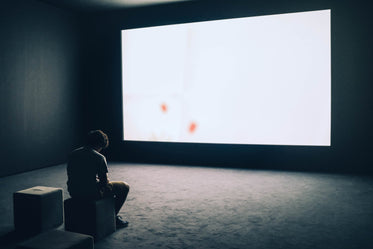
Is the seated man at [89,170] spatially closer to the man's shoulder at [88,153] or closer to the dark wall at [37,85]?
the man's shoulder at [88,153]

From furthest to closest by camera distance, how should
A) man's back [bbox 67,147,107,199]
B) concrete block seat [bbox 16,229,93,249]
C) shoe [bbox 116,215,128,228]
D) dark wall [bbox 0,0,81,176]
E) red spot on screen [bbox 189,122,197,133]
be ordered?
red spot on screen [bbox 189,122,197,133] < dark wall [bbox 0,0,81,176] < shoe [bbox 116,215,128,228] < man's back [bbox 67,147,107,199] < concrete block seat [bbox 16,229,93,249]

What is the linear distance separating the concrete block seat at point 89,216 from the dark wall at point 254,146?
3.47 meters

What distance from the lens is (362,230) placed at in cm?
290

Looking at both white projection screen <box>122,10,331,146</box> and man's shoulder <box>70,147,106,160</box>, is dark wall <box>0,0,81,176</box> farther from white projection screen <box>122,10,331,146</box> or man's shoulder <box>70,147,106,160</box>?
man's shoulder <box>70,147,106,160</box>

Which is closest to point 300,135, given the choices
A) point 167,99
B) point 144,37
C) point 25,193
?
point 167,99

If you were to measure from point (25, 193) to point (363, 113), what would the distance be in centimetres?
486

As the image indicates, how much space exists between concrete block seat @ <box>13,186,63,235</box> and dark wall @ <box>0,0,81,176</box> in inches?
104

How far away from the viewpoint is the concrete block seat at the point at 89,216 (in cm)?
271

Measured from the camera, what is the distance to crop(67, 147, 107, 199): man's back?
8.66 ft

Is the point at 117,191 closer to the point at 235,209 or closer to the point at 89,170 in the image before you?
the point at 89,170

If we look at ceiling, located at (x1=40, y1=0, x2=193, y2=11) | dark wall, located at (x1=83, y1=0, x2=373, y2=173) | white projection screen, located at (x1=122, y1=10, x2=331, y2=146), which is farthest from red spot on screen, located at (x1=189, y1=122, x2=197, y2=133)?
ceiling, located at (x1=40, y1=0, x2=193, y2=11)

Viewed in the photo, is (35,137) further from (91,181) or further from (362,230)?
(362,230)

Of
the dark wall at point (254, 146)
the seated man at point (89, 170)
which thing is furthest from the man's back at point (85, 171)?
the dark wall at point (254, 146)

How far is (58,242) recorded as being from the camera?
6.76ft
